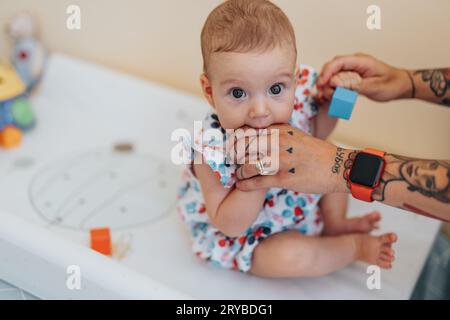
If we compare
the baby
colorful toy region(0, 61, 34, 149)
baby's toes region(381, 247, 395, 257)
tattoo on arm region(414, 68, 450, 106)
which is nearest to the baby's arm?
the baby

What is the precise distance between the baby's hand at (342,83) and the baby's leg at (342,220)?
186 mm

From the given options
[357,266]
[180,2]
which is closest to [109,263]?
[357,266]

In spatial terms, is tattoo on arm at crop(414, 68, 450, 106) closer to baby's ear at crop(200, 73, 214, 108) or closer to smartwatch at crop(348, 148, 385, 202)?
smartwatch at crop(348, 148, 385, 202)

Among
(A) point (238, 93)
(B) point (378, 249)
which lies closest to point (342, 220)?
(B) point (378, 249)

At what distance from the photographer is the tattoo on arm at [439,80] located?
2.93ft

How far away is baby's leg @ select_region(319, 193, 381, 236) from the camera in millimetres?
956

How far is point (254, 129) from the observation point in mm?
738

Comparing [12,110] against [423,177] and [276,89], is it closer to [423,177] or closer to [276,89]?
[276,89]

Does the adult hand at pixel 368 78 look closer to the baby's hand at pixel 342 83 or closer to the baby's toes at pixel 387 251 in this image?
the baby's hand at pixel 342 83

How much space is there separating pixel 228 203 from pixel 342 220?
262mm

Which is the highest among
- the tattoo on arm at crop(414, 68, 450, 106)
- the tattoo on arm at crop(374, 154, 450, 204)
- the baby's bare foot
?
the tattoo on arm at crop(414, 68, 450, 106)

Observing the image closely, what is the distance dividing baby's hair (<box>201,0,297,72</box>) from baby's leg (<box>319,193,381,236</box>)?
342 millimetres

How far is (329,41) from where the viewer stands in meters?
1.02

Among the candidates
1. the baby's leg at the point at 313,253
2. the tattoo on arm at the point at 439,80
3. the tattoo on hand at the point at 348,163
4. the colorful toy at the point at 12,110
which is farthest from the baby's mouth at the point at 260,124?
the colorful toy at the point at 12,110
